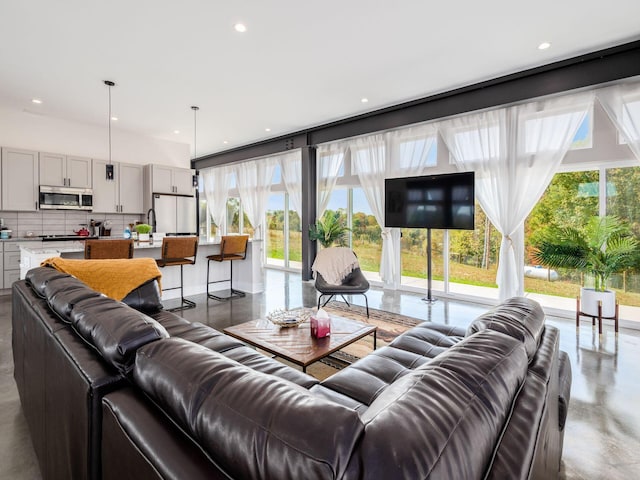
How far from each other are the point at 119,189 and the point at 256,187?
297 centimetres

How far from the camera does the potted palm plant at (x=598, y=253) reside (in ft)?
11.0

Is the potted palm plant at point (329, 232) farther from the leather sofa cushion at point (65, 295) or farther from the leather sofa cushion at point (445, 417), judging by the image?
the leather sofa cushion at point (445, 417)

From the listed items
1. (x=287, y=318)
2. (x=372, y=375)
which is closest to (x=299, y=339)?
(x=287, y=318)

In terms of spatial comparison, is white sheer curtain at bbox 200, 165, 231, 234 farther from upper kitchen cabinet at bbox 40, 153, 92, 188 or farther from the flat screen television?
the flat screen television

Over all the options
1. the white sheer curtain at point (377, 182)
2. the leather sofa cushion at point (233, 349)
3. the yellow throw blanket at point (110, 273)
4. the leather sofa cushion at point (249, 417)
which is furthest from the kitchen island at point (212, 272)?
the leather sofa cushion at point (249, 417)

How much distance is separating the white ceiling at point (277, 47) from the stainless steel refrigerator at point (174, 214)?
212 cm

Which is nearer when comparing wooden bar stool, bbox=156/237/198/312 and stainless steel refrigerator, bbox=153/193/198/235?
wooden bar stool, bbox=156/237/198/312

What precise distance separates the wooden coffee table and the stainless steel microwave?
17.1ft

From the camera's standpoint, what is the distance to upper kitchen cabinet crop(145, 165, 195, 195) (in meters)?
6.61

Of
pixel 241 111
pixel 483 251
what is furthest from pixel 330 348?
pixel 241 111

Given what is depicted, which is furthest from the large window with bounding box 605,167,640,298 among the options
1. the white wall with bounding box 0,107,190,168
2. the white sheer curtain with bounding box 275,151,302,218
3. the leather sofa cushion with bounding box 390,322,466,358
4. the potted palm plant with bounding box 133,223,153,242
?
the white wall with bounding box 0,107,190,168

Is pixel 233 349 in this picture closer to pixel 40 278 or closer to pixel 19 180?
pixel 40 278

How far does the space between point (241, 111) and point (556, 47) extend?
4.34 metres

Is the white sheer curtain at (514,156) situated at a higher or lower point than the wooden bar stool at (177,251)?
higher
